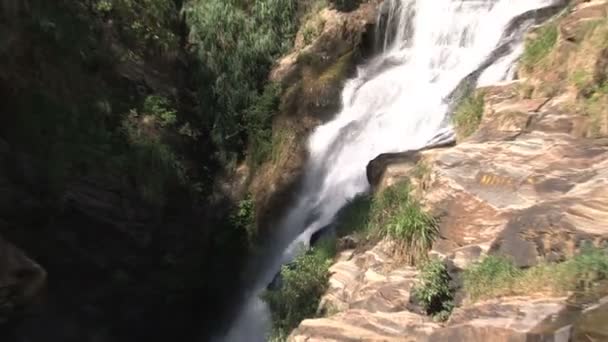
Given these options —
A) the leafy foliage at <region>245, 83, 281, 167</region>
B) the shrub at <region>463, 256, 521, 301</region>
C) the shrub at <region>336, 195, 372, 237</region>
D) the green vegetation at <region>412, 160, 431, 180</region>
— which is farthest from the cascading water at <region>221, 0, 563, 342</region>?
the shrub at <region>463, 256, 521, 301</region>

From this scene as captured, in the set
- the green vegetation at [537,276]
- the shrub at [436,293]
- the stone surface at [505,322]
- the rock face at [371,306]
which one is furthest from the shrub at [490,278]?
the rock face at [371,306]

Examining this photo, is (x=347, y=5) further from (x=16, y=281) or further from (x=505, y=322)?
(x=505, y=322)

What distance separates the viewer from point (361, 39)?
2050 cm

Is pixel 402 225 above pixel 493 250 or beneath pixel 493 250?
above

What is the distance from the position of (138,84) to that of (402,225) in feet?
34.9

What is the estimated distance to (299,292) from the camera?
13.0 metres

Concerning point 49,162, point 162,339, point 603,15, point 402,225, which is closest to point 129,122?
point 49,162

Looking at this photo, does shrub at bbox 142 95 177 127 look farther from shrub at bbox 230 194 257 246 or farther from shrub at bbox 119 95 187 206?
shrub at bbox 230 194 257 246

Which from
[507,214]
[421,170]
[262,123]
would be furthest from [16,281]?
[507,214]

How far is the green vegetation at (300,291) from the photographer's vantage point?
42.1 ft

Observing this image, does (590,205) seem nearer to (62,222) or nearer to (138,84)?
(62,222)

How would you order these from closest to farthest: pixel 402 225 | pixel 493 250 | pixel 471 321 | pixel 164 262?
pixel 471 321 < pixel 493 250 < pixel 402 225 < pixel 164 262

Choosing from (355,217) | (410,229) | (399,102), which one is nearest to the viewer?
(410,229)

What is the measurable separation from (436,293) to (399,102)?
8.80 metres
